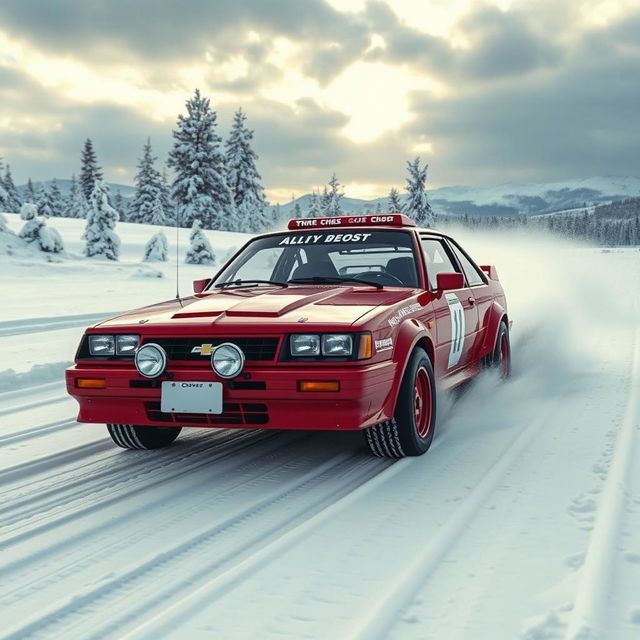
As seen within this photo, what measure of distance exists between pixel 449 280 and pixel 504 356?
2.25m

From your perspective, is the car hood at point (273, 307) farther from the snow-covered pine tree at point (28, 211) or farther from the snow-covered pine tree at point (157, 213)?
the snow-covered pine tree at point (157, 213)

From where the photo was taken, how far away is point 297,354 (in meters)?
4.08

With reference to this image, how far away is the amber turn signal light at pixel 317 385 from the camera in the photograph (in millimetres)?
3980

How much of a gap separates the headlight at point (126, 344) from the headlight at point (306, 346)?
0.94 meters

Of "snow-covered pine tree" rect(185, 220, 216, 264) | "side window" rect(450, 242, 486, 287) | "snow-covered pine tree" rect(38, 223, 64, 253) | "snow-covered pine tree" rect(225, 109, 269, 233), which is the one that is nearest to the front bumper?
"side window" rect(450, 242, 486, 287)

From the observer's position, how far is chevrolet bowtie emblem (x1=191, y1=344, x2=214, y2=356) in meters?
4.12

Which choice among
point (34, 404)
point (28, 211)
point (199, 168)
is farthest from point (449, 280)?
point (199, 168)

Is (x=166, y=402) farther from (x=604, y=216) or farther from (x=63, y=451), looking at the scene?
(x=604, y=216)

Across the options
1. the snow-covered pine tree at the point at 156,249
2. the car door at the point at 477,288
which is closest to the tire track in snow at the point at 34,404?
the car door at the point at 477,288

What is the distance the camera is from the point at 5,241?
2600 centimetres

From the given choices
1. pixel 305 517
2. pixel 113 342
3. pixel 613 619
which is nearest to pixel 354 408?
pixel 305 517

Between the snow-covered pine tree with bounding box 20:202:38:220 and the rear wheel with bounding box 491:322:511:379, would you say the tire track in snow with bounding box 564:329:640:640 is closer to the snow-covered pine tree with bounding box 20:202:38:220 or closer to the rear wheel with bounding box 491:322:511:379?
the rear wheel with bounding box 491:322:511:379

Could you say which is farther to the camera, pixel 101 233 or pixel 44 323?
pixel 101 233

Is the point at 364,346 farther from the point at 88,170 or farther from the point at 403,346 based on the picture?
the point at 88,170
